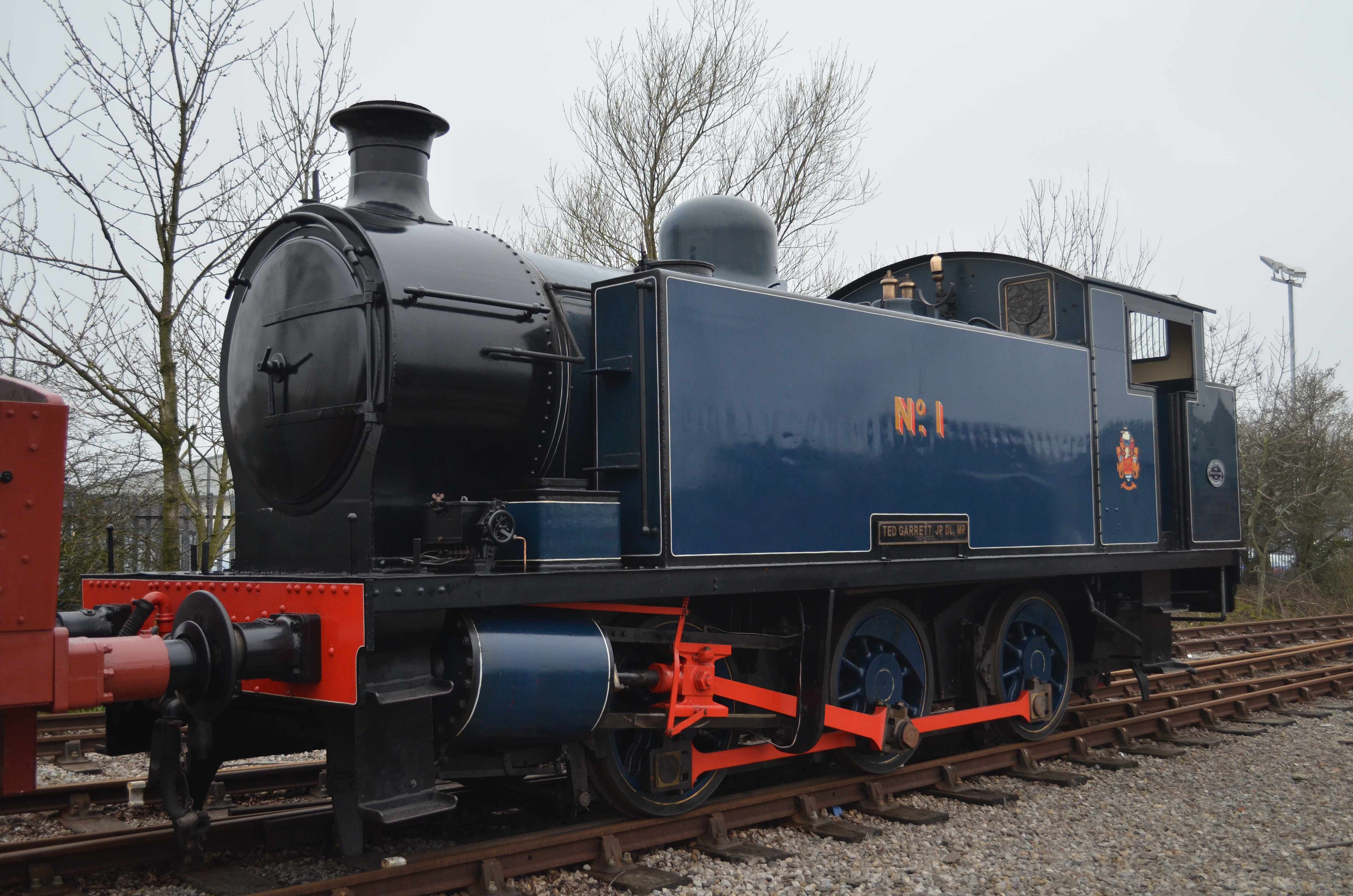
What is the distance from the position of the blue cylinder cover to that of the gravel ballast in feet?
2.27

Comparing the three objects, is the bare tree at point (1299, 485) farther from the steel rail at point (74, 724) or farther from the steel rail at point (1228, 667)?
the steel rail at point (74, 724)

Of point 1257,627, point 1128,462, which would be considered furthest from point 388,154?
point 1257,627

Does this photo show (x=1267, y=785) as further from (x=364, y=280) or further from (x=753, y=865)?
(x=364, y=280)

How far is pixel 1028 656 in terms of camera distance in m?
7.24

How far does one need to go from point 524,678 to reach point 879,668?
270cm

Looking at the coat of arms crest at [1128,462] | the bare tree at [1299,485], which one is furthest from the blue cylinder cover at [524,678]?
the bare tree at [1299,485]

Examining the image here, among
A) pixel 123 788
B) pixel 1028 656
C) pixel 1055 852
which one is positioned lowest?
pixel 1055 852

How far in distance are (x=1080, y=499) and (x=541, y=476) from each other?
4045mm

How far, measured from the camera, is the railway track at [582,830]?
163 inches

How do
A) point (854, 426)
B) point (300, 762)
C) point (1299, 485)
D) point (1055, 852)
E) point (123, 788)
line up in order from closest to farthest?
point (1055, 852) < point (123, 788) < point (854, 426) < point (300, 762) < point (1299, 485)

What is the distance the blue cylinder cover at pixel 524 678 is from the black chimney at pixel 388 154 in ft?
Result: 6.62

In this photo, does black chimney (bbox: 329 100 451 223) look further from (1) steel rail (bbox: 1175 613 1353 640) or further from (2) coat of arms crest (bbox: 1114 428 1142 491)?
(1) steel rail (bbox: 1175 613 1353 640)

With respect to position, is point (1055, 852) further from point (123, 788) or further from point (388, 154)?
point (123, 788)

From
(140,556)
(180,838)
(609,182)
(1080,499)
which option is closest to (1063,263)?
(609,182)
